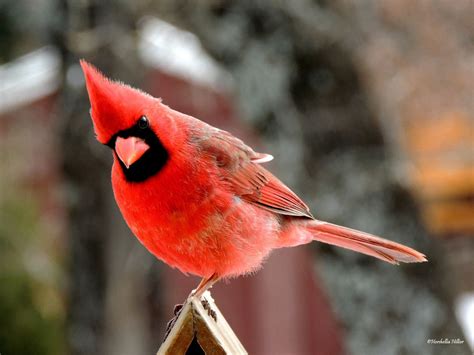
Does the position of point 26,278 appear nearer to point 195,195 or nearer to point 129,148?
point 195,195

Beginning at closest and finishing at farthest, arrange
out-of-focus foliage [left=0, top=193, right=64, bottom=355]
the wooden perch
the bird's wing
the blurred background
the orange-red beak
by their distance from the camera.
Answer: the wooden perch, the orange-red beak, the bird's wing, the blurred background, out-of-focus foliage [left=0, top=193, right=64, bottom=355]

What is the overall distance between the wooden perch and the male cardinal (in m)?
0.21

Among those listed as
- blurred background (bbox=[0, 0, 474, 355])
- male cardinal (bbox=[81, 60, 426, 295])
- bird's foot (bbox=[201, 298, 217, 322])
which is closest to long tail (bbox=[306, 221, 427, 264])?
male cardinal (bbox=[81, 60, 426, 295])

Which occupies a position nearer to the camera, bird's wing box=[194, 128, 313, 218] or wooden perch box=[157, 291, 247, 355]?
wooden perch box=[157, 291, 247, 355]

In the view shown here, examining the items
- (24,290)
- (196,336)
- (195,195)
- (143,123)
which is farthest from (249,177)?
(24,290)

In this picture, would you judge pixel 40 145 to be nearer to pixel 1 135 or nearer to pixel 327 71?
pixel 1 135

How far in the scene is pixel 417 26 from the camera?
569cm

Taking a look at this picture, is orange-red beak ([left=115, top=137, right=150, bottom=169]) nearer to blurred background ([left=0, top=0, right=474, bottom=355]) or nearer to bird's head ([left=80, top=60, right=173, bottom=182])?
bird's head ([left=80, top=60, right=173, bottom=182])

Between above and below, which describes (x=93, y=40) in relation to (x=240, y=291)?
above

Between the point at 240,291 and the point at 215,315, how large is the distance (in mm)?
6283

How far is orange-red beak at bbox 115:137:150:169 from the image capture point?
1.42 m

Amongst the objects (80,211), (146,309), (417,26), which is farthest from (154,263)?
(417,26)

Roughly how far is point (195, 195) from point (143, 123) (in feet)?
0.98

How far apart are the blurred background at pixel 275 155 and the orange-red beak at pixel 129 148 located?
2.36 metres
